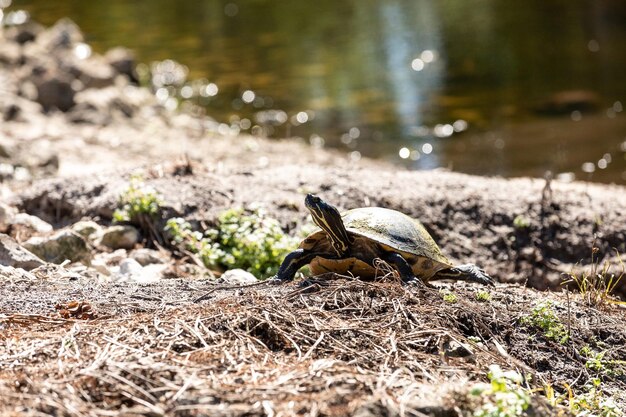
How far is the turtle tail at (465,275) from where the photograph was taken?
555cm

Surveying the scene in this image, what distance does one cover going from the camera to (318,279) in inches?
187

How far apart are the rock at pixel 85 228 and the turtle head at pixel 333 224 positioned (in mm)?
2443

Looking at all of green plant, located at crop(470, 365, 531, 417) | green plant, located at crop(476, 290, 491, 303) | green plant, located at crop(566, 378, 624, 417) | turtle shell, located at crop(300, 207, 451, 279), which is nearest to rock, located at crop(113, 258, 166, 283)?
turtle shell, located at crop(300, 207, 451, 279)

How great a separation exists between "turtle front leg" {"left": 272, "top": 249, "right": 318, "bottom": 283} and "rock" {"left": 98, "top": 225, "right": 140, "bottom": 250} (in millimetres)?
2050

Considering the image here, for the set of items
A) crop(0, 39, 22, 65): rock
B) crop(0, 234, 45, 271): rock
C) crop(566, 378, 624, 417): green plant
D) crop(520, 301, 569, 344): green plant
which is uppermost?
crop(0, 39, 22, 65): rock

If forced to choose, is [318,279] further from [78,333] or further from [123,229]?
[123,229]

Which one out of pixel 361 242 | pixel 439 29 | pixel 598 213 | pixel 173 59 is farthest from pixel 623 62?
pixel 361 242

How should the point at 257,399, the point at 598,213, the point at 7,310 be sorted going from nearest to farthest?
the point at 257,399, the point at 7,310, the point at 598,213

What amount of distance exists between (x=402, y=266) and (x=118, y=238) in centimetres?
268

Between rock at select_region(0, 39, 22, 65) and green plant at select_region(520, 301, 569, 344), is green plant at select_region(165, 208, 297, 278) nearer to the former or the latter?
green plant at select_region(520, 301, 569, 344)

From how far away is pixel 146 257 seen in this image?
21.3 feet

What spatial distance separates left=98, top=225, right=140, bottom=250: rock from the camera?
6.84 metres

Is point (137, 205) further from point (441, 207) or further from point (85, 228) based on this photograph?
point (441, 207)

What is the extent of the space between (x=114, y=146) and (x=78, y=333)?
29.9 ft
